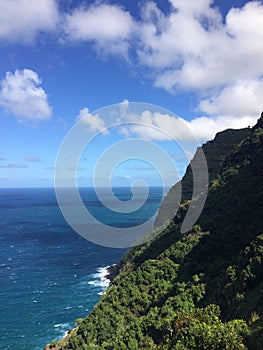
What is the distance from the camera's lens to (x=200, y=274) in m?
41.9

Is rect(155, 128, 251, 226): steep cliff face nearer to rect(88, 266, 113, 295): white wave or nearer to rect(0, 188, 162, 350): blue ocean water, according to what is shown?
rect(88, 266, 113, 295): white wave

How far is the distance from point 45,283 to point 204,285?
142ft

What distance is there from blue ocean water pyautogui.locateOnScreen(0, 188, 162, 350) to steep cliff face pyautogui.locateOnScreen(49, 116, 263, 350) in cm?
1017

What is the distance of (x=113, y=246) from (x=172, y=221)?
45809 mm

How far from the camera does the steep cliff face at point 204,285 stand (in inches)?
963

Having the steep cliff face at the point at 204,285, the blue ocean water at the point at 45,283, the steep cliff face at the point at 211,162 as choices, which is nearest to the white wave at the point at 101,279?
the blue ocean water at the point at 45,283

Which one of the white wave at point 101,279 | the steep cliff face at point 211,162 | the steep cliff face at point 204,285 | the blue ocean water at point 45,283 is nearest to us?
the steep cliff face at point 204,285

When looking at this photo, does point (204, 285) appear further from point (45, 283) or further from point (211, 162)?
point (211, 162)

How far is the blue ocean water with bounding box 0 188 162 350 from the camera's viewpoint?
5262cm

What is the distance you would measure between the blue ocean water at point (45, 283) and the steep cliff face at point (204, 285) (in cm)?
1017

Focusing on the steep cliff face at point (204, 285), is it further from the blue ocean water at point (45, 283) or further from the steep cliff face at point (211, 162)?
the steep cliff face at point (211, 162)

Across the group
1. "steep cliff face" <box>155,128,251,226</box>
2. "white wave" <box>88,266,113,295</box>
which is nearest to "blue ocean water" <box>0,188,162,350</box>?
"white wave" <box>88,266,113,295</box>

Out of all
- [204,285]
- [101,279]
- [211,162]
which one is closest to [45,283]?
[101,279]

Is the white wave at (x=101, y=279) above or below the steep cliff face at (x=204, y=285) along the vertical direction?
below
